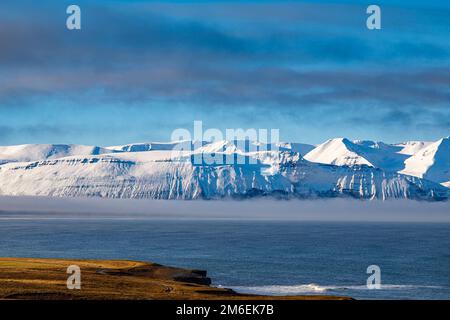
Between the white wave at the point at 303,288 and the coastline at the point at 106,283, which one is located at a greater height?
the coastline at the point at 106,283

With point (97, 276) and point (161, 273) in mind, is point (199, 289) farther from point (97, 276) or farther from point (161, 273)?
point (161, 273)

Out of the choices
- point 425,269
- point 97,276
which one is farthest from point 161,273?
point 425,269

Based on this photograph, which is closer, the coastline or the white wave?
the coastline

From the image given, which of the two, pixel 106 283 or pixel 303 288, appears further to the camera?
pixel 303 288

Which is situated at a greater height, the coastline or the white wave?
the coastline

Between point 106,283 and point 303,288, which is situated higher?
point 106,283

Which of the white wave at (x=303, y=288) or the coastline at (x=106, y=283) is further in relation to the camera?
the white wave at (x=303, y=288)
